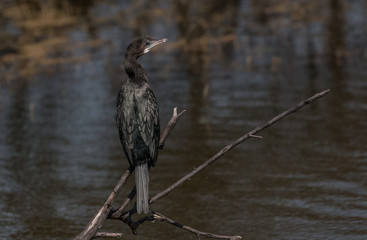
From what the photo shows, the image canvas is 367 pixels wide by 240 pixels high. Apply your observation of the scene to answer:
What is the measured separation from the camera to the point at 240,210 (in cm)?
736

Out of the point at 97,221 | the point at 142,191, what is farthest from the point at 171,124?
the point at 97,221

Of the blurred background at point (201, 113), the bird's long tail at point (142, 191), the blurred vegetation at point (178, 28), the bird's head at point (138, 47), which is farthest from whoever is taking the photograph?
the blurred vegetation at point (178, 28)

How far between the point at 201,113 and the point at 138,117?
16.0 feet

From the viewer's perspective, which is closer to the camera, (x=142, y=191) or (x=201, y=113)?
(x=142, y=191)

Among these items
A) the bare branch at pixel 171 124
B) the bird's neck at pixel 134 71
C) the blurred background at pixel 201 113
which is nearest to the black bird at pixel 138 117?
the bird's neck at pixel 134 71

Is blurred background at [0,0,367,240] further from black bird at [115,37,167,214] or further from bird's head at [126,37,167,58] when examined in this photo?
bird's head at [126,37,167,58]

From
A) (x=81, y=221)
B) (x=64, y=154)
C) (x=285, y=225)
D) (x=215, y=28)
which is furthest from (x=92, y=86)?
(x=285, y=225)

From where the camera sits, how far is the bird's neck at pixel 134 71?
5.49m

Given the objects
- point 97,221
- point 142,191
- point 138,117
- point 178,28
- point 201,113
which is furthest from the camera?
point 178,28

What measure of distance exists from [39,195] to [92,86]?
13.7 ft

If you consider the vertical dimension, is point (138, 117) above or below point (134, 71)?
below

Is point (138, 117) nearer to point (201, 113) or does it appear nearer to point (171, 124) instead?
point (171, 124)

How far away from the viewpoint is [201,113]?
10297mm

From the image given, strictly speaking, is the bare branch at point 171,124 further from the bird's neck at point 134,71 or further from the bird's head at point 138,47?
the bird's head at point 138,47
